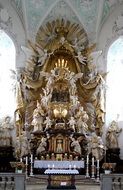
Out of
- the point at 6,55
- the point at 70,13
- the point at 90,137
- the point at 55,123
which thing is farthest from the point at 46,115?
the point at 70,13

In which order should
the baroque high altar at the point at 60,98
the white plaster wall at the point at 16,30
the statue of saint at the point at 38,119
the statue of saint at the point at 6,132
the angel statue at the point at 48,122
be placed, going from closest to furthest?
the baroque high altar at the point at 60,98 → the angel statue at the point at 48,122 → the statue of saint at the point at 38,119 → the statue of saint at the point at 6,132 → the white plaster wall at the point at 16,30

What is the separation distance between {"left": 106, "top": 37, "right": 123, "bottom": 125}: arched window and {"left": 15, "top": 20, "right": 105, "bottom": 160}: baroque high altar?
1.12 metres

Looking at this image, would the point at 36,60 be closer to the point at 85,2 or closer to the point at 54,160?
the point at 85,2

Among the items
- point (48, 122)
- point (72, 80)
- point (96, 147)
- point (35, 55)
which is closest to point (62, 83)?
point (72, 80)

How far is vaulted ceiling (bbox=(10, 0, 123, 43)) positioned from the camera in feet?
78.9

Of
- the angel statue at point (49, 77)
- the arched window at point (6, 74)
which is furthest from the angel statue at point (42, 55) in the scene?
the arched window at point (6, 74)

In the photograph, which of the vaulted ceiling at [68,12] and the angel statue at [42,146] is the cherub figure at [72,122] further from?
the vaulted ceiling at [68,12]

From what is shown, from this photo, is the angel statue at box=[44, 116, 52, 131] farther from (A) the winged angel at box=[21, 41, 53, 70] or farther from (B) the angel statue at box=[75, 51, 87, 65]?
(B) the angel statue at box=[75, 51, 87, 65]

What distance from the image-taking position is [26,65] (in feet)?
78.5

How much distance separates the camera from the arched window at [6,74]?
2411cm

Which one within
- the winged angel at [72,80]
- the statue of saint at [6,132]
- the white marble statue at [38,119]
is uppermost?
the winged angel at [72,80]

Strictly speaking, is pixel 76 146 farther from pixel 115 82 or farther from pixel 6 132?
pixel 115 82

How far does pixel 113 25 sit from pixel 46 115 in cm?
599

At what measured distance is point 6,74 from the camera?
965 inches
